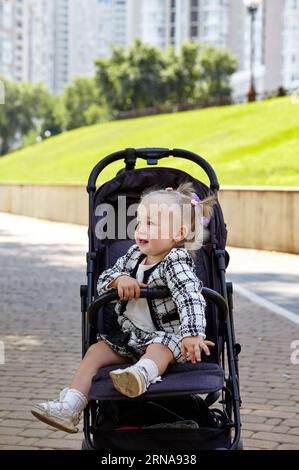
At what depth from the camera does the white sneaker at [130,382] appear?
389 centimetres

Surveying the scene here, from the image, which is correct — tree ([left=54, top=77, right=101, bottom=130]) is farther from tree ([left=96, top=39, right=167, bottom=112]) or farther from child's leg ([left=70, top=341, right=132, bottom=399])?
child's leg ([left=70, top=341, right=132, bottom=399])

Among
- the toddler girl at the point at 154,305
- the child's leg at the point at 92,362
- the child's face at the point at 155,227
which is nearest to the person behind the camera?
the toddler girl at the point at 154,305

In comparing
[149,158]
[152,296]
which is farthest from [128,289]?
[149,158]

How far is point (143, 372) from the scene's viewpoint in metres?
3.95

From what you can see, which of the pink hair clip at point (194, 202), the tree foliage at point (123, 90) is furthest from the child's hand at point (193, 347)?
the tree foliage at point (123, 90)

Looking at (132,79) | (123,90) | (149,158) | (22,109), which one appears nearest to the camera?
(149,158)

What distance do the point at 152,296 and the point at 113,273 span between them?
1.01 feet

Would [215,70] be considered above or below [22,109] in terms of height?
above

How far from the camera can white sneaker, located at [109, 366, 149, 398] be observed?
12.8ft

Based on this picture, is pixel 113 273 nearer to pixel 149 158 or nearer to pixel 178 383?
pixel 178 383

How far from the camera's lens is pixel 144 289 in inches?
166

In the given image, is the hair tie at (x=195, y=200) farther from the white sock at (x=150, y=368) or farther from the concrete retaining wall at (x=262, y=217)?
the concrete retaining wall at (x=262, y=217)

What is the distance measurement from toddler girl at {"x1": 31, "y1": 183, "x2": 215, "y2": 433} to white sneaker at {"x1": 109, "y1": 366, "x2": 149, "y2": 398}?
34 mm

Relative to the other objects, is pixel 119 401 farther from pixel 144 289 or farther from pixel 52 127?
pixel 52 127
